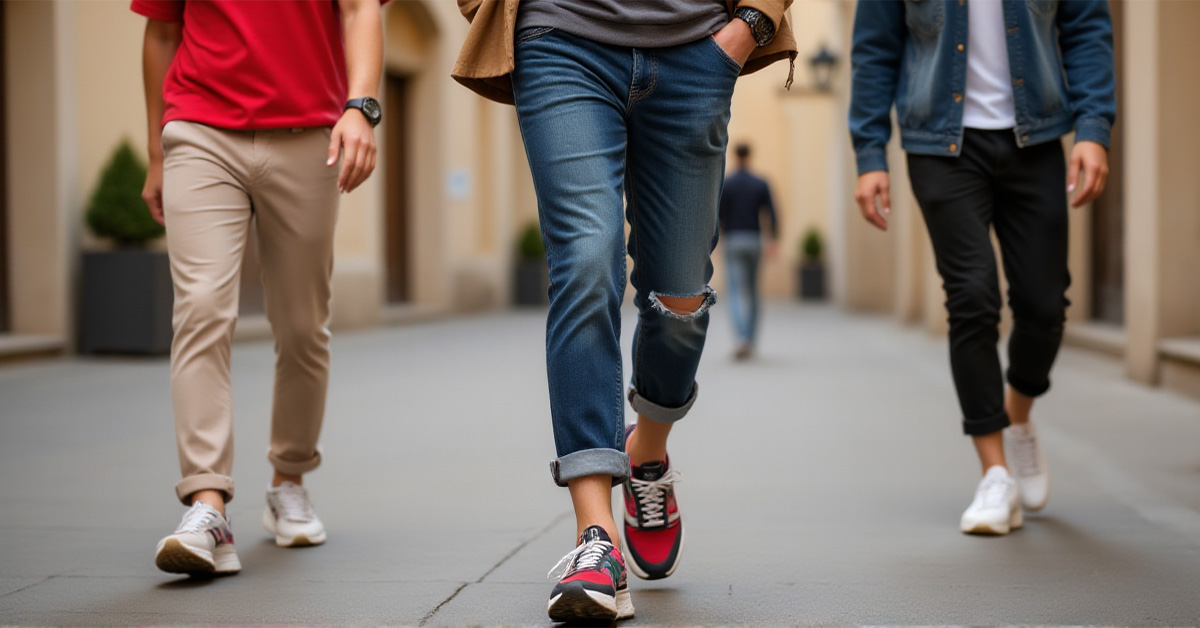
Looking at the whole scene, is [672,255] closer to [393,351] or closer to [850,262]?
[393,351]

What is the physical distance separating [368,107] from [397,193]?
15.0 meters

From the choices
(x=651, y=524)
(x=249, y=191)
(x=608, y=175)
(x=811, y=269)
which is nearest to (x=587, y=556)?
(x=651, y=524)

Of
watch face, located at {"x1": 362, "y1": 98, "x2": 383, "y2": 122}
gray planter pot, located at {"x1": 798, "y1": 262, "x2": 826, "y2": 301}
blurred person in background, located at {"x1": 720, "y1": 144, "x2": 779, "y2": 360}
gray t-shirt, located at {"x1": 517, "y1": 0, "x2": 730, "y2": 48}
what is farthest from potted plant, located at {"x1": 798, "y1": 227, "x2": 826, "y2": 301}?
gray t-shirt, located at {"x1": 517, "y1": 0, "x2": 730, "y2": 48}

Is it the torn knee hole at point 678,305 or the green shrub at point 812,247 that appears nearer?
the torn knee hole at point 678,305

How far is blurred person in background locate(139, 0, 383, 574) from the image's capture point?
3025 mm

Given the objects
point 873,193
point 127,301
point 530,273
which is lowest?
point 530,273

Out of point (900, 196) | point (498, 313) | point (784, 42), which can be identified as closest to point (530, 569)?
point (784, 42)

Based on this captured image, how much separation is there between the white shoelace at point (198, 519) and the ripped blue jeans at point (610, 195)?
879 mm

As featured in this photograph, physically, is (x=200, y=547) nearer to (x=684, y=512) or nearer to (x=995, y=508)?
(x=684, y=512)

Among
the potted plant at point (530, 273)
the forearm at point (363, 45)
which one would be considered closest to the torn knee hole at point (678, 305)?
the forearm at point (363, 45)

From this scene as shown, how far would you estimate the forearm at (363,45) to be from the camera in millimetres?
3125

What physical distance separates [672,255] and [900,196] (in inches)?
504

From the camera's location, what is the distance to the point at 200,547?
2.88 meters

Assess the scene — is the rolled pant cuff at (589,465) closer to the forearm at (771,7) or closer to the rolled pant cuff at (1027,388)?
the forearm at (771,7)
